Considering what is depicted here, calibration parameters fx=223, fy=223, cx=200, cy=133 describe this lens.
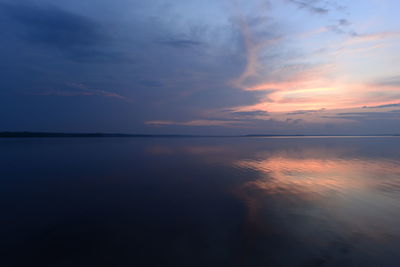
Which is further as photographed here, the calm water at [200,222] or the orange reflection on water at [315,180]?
the orange reflection on water at [315,180]

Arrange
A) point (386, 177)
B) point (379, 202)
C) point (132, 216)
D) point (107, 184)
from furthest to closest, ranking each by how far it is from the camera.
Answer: point (386, 177) → point (107, 184) → point (379, 202) → point (132, 216)

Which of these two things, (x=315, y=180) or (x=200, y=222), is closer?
(x=200, y=222)

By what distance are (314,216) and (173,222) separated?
5801 millimetres

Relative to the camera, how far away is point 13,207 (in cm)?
1010

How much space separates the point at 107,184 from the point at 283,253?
1179 cm

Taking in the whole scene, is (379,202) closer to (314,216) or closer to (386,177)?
(314,216)

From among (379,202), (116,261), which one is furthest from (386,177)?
(116,261)

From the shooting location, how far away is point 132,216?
915 centimetres

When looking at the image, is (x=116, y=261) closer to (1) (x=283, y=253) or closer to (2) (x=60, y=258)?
(2) (x=60, y=258)

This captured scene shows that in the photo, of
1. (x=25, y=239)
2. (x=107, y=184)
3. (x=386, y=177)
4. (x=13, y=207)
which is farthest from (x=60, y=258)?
(x=386, y=177)

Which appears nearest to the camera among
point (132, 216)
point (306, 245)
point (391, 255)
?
point (391, 255)

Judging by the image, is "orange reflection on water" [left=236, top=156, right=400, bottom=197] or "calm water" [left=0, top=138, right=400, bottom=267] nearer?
"calm water" [left=0, top=138, right=400, bottom=267]

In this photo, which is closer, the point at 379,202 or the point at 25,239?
the point at 25,239

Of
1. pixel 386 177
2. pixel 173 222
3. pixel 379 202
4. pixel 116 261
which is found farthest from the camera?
pixel 386 177
